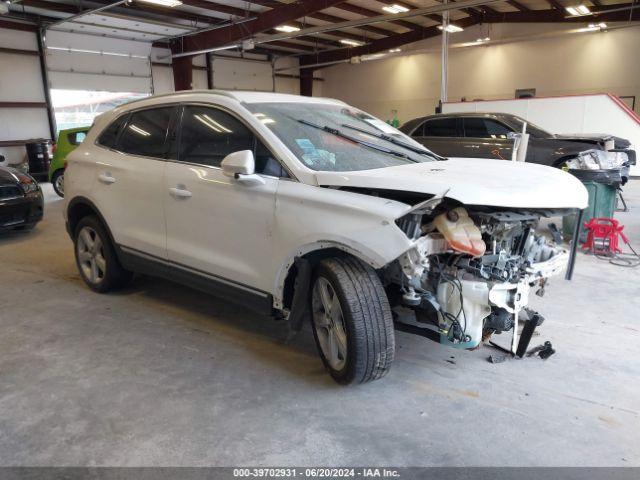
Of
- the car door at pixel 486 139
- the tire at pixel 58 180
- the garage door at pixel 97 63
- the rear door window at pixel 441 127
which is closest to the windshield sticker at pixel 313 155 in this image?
the car door at pixel 486 139

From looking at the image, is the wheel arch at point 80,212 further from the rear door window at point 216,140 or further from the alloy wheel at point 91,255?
the rear door window at point 216,140

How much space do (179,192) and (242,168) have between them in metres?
0.79

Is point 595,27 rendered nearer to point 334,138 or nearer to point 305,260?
point 334,138

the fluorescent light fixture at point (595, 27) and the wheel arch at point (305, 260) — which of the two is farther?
the fluorescent light fixture at point (595, 27)

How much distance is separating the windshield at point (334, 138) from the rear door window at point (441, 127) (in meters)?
5.84

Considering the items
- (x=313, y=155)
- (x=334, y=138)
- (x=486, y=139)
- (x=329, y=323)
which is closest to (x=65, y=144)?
(x=486, y=139)

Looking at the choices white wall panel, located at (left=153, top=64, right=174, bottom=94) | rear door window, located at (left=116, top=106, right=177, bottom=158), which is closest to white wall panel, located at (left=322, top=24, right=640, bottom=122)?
white wall panel, located at (left=153, top=64, right=174, bottom=94)

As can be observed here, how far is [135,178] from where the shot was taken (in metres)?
3.71

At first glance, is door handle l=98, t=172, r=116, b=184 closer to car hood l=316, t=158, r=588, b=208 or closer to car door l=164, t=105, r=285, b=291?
car door l=164, t=105, r=285, b=291

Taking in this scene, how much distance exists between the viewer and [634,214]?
316 inches

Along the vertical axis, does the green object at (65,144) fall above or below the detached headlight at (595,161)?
above

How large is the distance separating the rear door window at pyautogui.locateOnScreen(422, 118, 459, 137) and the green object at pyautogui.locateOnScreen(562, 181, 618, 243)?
11.1 feet

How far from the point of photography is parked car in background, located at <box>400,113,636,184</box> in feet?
26.9

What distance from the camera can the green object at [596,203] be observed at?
614 cm
